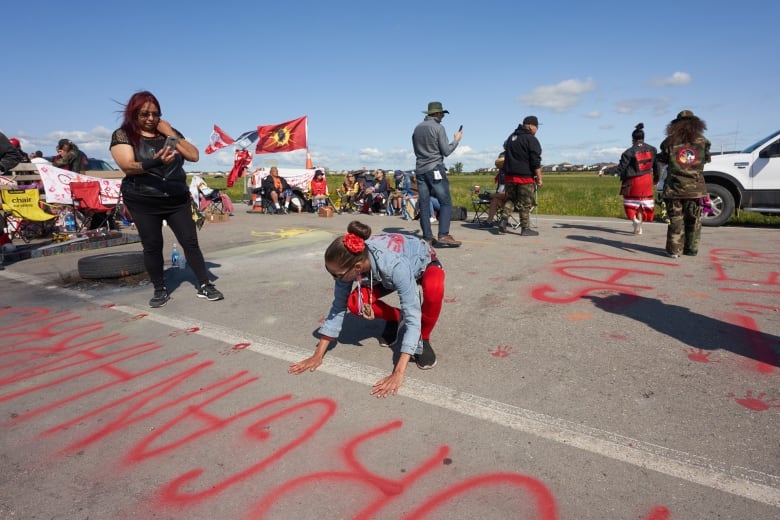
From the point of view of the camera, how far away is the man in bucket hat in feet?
23.7

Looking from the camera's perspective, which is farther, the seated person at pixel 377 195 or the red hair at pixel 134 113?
the seated person at pixel 377 195

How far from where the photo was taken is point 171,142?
14.2ft

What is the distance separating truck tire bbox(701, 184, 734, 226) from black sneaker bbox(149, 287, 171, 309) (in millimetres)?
10037

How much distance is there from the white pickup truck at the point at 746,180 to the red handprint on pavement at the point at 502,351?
27.1ft

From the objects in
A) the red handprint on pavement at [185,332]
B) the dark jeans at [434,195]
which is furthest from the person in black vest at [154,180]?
the dark jeans at [434,195]

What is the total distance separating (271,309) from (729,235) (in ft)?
25.6

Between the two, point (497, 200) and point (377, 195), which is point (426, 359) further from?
point (377, 195)

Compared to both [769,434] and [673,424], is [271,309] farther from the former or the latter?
[769,434]

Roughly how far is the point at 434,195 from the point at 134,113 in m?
4.49

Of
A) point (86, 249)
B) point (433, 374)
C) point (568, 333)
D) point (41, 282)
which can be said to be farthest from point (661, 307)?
point (86, 249)

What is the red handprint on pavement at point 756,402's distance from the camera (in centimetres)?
240

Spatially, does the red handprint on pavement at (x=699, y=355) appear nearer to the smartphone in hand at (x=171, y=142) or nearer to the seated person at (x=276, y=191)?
the smartphone in hand at (x=171, y=142)

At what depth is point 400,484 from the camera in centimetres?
197

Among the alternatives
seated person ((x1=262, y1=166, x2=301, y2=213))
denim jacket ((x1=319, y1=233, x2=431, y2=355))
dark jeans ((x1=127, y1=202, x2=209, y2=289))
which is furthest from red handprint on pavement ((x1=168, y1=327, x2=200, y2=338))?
seated person ((x1=262, y1=166, x2=301, y2=213))
